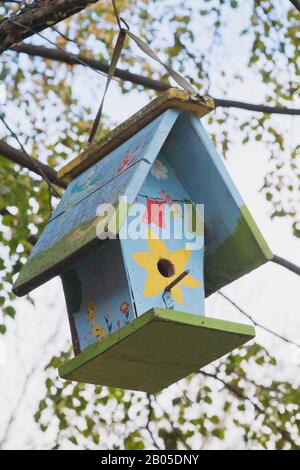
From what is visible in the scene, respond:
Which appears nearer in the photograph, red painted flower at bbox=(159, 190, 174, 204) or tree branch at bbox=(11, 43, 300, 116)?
red painted flower at bbox=(159, 190, 174, 204)

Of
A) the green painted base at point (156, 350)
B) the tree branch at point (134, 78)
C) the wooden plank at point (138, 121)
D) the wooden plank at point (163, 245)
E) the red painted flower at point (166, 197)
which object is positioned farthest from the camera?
the tree branch at point (134, 78)

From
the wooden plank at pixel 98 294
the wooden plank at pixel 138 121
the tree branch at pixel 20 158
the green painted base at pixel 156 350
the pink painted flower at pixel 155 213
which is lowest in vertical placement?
the green painted base at pixel 156 350

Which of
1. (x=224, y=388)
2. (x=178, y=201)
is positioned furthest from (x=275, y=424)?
(x=178, y=201)

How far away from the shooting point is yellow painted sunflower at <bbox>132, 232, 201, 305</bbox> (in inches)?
110

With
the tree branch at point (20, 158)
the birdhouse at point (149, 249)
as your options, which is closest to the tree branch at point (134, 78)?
the tree branch at point (20, 158)

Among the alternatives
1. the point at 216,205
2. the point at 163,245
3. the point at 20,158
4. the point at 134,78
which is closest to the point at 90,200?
the point at 163,245

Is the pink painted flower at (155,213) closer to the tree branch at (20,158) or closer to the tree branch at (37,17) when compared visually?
the tree branch at (37,17)

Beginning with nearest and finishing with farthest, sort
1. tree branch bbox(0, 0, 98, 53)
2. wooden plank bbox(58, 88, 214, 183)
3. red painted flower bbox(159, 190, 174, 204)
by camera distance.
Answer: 1. wooden plank bbox(58, 88, 214, 183)
2. red painted flower bbox(159, 190, 174, 204)
3. tree branch bbox(0, 0, 98, 53)

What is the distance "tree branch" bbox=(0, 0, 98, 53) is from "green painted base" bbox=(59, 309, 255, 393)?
4.13 ft

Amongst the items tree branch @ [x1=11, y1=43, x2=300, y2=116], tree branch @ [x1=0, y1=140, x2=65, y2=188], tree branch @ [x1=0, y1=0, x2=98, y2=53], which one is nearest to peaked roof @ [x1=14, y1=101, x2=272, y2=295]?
tree branch @ [x1=0, y1=0, x2=98, y2=53]

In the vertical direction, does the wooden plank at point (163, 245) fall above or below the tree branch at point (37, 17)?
below

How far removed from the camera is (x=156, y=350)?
267cm

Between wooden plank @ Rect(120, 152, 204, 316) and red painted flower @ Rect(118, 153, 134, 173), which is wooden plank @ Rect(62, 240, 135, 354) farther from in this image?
red painted flower @ Rect(118, 153, 134, 173)

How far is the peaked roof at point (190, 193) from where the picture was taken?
9.18 ft
